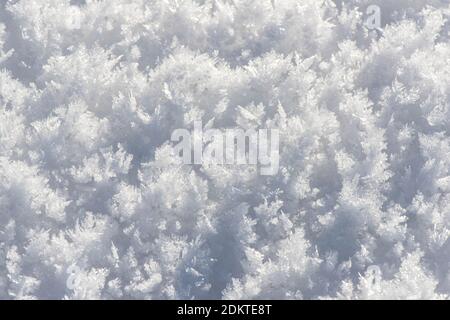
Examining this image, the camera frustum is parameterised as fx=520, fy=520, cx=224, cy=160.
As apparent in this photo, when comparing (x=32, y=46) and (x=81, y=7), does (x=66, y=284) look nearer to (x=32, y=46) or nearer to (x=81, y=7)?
(x=32, y=46)

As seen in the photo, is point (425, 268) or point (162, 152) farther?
point (162, 152)

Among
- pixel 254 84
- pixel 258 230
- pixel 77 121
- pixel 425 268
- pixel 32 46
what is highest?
pixel 32 46

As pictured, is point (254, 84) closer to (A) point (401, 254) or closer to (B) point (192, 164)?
(B) point (192, 164)

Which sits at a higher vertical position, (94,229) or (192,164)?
(192,164)

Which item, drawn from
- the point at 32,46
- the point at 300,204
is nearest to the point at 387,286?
the point at 300,204
